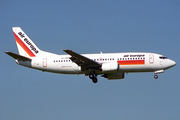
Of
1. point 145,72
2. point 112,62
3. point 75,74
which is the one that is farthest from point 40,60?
point 145,72

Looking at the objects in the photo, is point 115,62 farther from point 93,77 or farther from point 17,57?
point 17,57

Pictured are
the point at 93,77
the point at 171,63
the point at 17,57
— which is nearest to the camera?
the point at 171,63

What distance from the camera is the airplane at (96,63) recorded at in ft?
196

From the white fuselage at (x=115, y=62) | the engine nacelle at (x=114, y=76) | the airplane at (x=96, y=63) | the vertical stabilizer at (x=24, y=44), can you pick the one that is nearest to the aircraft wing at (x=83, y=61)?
the airplane at (x=96, y=63)

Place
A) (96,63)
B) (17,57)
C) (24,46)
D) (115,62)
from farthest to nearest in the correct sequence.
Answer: (24,46), (17,57), (115,62), (96,63)

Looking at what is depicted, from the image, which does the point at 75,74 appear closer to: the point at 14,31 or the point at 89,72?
the point at 89,72

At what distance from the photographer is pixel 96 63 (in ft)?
197

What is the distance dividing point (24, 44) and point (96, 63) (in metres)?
14.5

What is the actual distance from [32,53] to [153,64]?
2059 centimetres

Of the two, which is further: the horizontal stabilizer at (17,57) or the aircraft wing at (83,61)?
the horizontal stabilizer at (17,57)

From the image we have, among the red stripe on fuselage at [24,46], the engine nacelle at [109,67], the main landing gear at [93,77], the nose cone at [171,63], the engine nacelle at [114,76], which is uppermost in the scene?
the red stripe on fuselage at [24,46]

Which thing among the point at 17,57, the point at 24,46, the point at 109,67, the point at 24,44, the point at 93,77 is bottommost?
the point at 93,77

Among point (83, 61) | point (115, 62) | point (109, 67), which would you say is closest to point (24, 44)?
point (83, 61)

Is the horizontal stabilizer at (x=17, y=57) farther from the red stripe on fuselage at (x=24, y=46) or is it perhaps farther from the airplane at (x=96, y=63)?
the red stripe on fuselage at (x=24, y=46)
